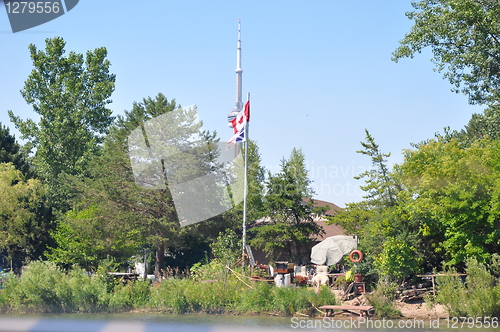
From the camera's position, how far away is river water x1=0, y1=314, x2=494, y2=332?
16.7m

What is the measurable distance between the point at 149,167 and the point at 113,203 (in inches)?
120

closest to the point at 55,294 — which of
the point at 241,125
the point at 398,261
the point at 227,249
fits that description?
the point at 227,249

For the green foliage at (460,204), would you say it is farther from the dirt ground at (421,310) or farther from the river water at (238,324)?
the river water at (238,324)

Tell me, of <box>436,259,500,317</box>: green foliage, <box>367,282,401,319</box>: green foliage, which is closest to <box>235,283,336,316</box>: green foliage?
<box>367,282,401,319</box>: green foliage

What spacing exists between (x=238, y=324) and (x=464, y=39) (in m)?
18.0

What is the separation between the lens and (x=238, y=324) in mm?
18453

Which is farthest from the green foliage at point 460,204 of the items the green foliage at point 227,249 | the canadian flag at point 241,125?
the green foliage at point 227,249

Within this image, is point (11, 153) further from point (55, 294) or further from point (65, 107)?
point (55, 294)

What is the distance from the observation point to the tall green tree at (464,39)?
26.2m

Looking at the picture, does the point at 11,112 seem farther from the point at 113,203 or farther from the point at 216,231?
the point at 216,231

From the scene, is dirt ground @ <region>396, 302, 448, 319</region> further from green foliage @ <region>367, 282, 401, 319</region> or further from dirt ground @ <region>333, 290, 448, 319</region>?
green foliage @ <region>367, 282, 401, 319</region>

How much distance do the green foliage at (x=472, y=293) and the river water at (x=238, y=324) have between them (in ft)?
1.46

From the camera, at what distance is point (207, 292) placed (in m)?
22.5

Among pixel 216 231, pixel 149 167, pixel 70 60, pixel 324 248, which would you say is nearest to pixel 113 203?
pixel 149 167
